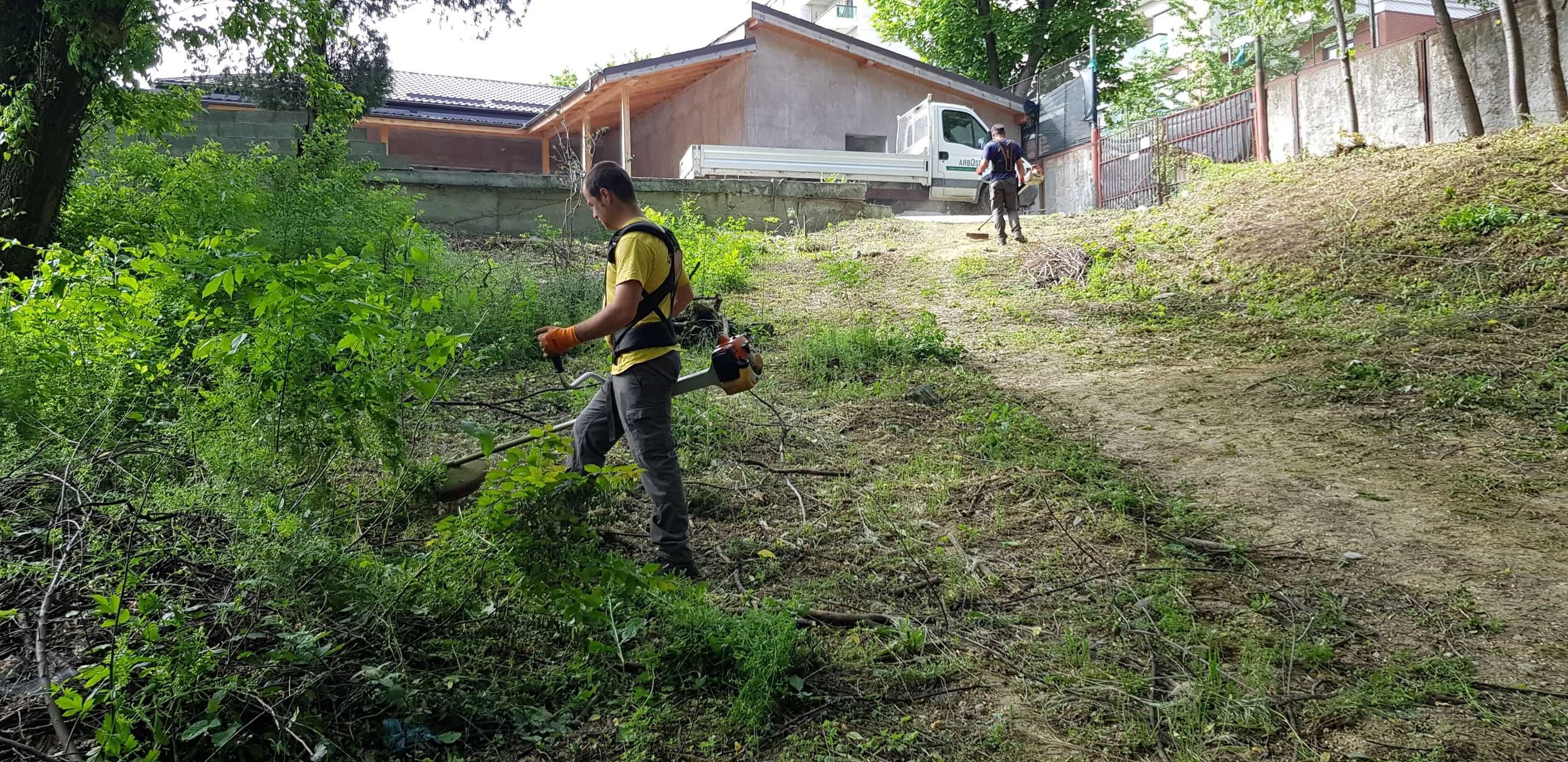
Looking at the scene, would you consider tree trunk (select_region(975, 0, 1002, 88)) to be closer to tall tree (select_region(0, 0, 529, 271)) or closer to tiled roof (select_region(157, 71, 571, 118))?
tiled roof (select_region(157, 71, 571, 118))

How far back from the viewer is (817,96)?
70.6 feet

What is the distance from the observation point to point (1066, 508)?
4637 mm

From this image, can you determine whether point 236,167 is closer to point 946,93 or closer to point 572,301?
point 572,301

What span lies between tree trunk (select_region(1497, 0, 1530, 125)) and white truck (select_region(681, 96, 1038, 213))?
7.34 m

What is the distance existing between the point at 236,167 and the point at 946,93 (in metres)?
18.1

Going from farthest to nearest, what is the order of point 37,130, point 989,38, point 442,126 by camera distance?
point 989,38 < point 442,126 < point 37,130

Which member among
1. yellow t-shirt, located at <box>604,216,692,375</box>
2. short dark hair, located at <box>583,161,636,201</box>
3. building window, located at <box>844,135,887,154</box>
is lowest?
yellow t-shirt, located at <box>604,216,692,375</box>

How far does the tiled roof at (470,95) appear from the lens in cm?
2169

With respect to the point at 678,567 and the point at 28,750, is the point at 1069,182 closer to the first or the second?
the point at 678,567

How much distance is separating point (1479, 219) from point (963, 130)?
1173cm

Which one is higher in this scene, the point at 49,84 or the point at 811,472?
the point at 49,84

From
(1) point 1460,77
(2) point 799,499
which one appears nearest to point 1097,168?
(1) point 1460,77

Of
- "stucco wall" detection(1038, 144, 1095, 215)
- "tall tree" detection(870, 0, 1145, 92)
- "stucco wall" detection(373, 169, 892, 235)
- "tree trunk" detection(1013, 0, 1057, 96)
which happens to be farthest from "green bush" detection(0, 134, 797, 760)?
"tree trunk" detection(1013, 0, 1057, 96)

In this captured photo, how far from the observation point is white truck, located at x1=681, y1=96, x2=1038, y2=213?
1697cm
